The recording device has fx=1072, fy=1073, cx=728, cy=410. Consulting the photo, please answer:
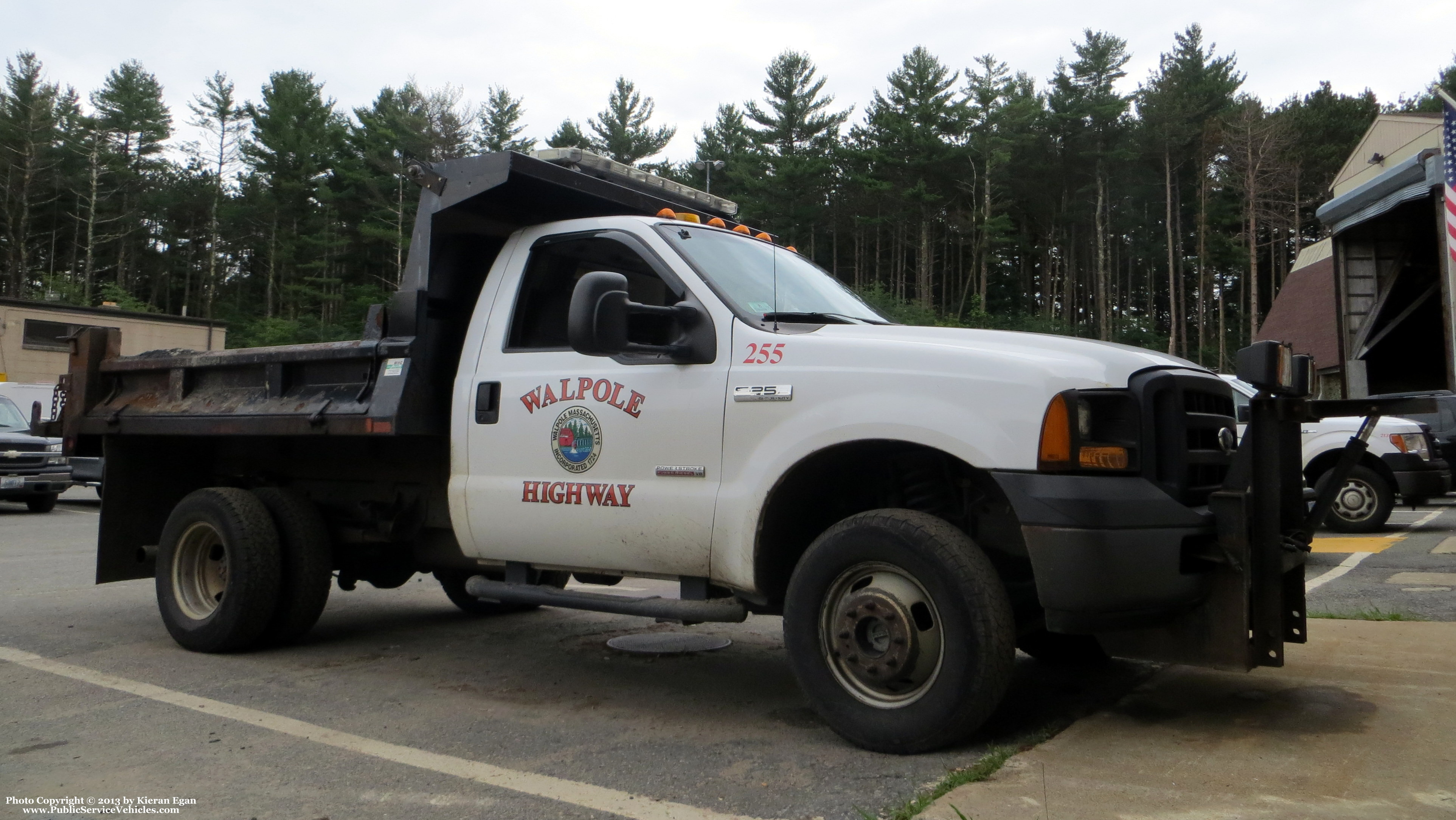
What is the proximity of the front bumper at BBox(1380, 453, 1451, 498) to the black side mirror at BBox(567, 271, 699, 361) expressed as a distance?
34.8ft

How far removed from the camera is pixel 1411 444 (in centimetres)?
1173

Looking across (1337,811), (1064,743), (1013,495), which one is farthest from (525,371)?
(1337,811)

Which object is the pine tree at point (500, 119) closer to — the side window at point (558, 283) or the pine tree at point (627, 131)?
the pine tree at point (627, 131)

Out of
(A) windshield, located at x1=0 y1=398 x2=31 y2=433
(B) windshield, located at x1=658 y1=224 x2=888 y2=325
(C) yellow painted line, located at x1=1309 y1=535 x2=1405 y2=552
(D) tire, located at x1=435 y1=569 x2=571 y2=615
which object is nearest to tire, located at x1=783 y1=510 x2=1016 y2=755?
(B) windshield, located at x1=658 y1=224 x2=888 y2=325

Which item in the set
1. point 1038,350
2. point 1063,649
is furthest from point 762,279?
point 1063,649

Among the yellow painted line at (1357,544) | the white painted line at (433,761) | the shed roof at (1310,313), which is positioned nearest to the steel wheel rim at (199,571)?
the white painted line at (433,761)

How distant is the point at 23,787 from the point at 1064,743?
11.7 ft

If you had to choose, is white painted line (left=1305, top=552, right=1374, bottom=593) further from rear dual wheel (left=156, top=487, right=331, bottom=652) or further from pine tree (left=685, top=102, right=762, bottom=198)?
pine tree (left=685, top=102, right=762, bottom=198)

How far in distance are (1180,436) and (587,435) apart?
2.37 meters

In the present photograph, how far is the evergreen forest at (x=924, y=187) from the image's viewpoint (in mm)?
44219

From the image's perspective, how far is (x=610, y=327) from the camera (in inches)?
163

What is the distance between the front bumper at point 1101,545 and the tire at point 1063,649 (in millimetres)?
1557

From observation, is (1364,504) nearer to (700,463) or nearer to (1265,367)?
(1265,367)

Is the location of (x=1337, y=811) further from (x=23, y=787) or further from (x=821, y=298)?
(x=23, y=787)
